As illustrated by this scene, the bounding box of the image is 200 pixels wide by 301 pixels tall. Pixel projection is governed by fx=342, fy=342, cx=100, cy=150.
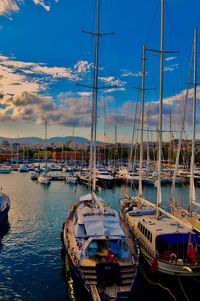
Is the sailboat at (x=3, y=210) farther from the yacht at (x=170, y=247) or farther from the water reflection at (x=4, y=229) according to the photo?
the yacht at (x=170, y=247)

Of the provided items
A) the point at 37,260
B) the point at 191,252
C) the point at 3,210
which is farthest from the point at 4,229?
the point at 191,252

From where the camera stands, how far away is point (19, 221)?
3891cm

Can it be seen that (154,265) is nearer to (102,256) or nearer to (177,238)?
(177,238)

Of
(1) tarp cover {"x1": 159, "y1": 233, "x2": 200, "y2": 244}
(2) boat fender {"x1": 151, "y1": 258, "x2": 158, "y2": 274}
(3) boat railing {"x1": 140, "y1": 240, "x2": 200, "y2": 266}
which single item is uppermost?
(1) tarp cover {"x1": 159, "y1": 233, "x2": 200, "y2": 244}


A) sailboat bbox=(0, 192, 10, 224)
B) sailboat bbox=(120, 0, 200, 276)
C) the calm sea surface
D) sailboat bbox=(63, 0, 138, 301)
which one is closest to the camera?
sailboat bbox=(63, 0, 138, 301)

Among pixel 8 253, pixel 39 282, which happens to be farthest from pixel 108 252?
pixel 8 253

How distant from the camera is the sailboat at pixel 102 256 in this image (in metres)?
17.4

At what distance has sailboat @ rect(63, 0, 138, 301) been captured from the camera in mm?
17438

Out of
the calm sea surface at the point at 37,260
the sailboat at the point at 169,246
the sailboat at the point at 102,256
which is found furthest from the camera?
the calm sea surface at the point at 37,260

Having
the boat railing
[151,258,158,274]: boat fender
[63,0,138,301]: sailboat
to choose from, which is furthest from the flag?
[63,0,138,301]: sailboat

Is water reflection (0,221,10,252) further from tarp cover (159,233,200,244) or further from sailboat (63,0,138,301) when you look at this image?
tarp cover (159,233,200,244)

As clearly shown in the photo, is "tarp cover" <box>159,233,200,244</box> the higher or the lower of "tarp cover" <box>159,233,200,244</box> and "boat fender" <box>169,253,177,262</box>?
the higher

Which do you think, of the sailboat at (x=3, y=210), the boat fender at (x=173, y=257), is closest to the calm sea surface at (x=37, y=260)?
the sailboat at (x=3, y=210)

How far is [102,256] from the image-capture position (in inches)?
751
